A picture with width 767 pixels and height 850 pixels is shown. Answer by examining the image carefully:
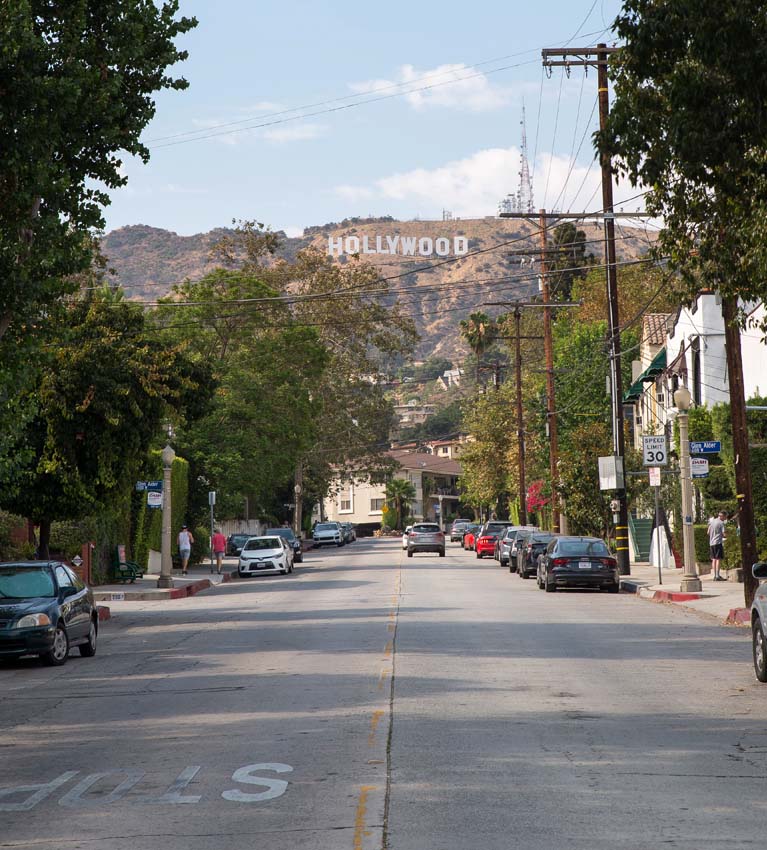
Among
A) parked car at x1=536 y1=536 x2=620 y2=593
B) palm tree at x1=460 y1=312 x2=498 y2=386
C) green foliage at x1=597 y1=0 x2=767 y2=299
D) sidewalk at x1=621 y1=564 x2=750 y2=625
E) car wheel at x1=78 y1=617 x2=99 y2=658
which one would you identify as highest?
palm tree at x1=460 y1=312 x2=498 y2=386

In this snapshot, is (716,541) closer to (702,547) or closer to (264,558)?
(702,547)

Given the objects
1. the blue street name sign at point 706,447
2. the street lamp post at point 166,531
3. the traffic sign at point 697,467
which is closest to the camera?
the blue street name sign at point 706,447

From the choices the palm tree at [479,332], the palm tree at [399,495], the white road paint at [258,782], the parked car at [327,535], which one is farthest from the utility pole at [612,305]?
the palm tree at [399,495]

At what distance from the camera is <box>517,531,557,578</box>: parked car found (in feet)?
135

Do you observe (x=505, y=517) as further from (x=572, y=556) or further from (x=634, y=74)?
(x=634, y=74)

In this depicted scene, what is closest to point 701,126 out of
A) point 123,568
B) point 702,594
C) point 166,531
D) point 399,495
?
point 702,594

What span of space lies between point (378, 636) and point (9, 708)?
7.69 m

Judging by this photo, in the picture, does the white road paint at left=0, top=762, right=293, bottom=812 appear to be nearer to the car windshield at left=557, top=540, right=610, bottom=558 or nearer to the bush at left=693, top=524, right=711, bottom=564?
the car windshield at left=557, top=540, right=610, bottom=558

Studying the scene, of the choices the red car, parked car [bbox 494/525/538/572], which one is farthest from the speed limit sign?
the red car

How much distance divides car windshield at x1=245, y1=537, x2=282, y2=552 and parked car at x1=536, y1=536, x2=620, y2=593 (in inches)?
688

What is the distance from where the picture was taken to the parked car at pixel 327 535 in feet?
310

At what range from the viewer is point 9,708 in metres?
14.8

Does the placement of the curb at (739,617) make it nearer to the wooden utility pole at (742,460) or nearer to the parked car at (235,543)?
the wooden utility pole at (742,460)

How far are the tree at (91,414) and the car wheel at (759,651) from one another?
15.1 meters
